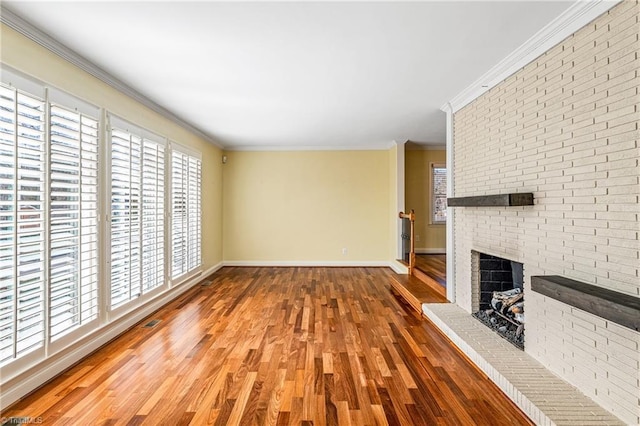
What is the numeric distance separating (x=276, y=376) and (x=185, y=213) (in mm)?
3180

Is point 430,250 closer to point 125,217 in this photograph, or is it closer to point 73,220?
point 125,217

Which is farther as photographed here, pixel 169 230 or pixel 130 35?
pixel 169 230

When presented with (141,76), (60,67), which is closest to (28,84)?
(60,67)

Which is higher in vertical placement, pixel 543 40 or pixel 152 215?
pixel 543 40

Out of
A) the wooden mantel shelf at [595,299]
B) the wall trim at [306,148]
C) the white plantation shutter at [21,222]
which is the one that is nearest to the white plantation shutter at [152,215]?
the white plantation shutter at [21,222]

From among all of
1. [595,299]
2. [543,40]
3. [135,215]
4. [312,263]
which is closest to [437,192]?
[312,263]

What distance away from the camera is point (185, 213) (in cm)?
472

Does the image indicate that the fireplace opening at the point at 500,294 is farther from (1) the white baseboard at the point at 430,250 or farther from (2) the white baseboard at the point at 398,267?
(1) the white baseboard at the point at 430,250

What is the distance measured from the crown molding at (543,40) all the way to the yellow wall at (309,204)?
336 cm

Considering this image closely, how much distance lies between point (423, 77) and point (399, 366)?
8.66 feet

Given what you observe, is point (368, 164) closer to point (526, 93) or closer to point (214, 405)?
point (526, 93)

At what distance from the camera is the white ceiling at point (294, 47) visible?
6.44 ft

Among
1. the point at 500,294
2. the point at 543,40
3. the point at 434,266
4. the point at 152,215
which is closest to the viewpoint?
the point at 543,40

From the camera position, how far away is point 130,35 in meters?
2.24
